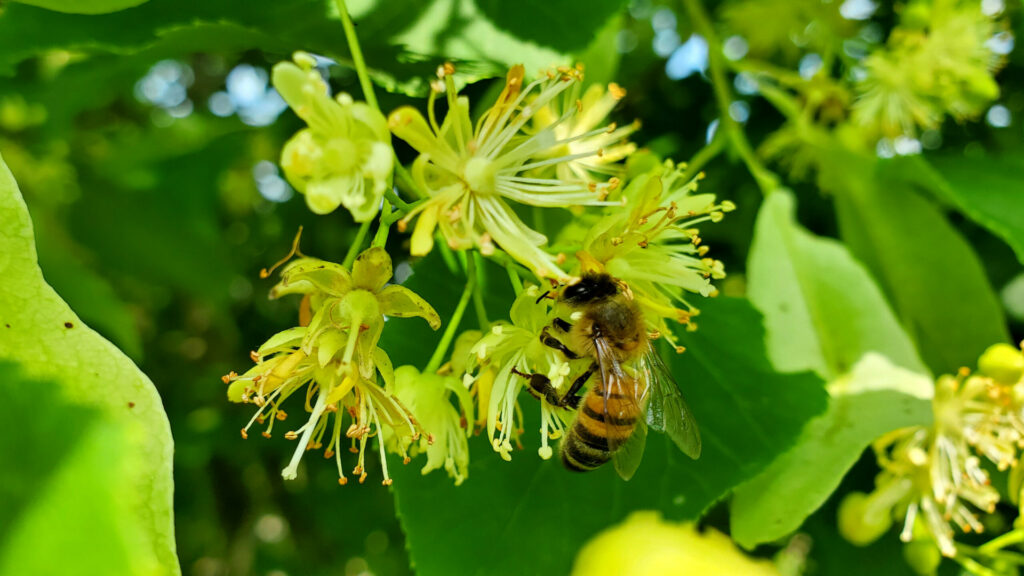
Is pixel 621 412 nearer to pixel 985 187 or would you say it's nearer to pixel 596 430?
pixel 596 430

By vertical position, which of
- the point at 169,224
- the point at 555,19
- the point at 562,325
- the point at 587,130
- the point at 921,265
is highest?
the point at 555,19

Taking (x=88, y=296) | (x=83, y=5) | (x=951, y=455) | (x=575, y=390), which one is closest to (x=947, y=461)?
(x=951, y=455)

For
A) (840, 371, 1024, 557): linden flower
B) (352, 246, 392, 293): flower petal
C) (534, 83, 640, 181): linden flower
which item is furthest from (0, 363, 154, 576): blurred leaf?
(840, 371, 1024, 557): linden flower

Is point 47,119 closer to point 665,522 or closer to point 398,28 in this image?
point 398,28

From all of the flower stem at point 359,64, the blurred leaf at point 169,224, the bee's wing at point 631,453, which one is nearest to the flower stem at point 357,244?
the flower stem at point 359,64

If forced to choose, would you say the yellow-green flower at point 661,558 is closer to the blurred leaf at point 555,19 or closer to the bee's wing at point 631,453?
the bee's wing at point 631,453

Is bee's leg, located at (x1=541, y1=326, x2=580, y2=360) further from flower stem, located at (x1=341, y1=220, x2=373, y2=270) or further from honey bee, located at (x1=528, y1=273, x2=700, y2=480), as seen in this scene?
flower stem, located at (x1=341, y1=220, x2=373, y2=270)

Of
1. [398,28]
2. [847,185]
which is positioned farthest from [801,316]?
[398,28]
